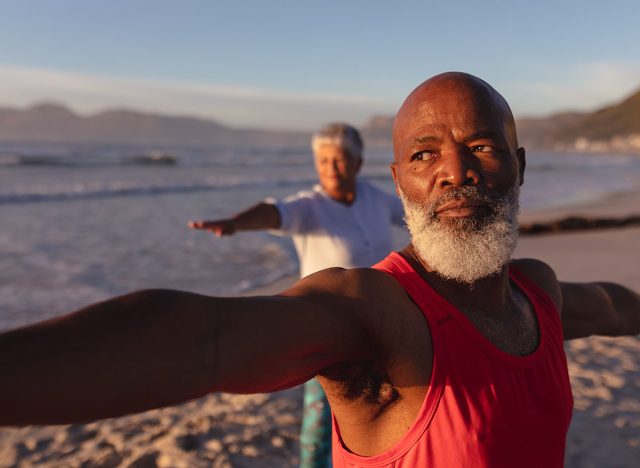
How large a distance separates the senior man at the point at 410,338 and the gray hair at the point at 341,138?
1.69m

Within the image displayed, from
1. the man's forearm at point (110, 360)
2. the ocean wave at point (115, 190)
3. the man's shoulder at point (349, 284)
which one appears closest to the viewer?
the man's forearm at point (110, 360)

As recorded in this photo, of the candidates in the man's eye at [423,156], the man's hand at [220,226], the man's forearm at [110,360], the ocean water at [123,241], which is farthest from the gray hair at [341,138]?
the ocean water at [123,241]

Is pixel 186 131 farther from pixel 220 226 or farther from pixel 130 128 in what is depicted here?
pixel 220 226

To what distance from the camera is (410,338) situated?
1349 mm

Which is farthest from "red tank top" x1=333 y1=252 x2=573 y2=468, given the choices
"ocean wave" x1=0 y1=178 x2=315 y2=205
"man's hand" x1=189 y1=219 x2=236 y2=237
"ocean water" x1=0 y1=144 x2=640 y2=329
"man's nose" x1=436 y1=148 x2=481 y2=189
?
"ocean wave" x1=0 y1=178 x2=315 y2=205

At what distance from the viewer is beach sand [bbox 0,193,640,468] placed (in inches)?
158

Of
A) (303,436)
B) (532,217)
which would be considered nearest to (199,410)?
(303,436)

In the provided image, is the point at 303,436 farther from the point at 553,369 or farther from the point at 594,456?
the point at 594,456

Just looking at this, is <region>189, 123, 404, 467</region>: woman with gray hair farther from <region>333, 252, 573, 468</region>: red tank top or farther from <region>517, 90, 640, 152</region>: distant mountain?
<region>517, 90, 640, 152</region>: distant mountain

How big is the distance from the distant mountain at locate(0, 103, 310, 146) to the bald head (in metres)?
124

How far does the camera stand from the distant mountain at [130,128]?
125562mm

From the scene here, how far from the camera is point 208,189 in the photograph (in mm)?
24094

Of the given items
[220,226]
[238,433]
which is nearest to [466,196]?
[220,226]

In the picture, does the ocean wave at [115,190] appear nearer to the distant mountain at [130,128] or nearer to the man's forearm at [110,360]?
the man's forearm at [110,360]
